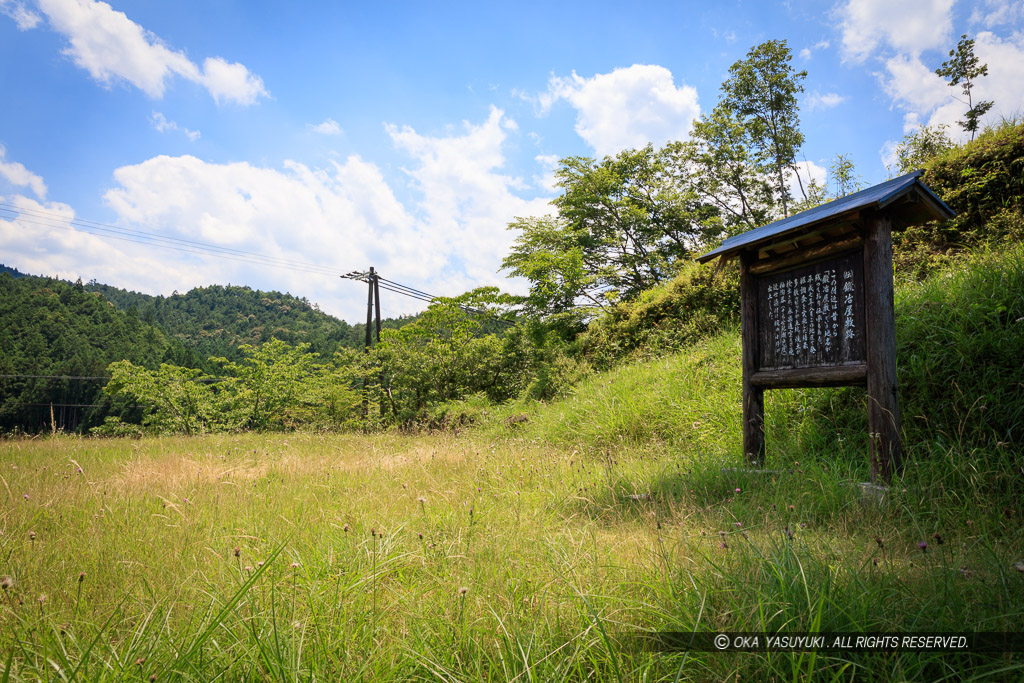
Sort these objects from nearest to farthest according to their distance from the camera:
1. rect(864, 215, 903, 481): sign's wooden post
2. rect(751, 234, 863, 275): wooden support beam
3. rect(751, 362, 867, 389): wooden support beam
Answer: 1. rect(864, 215, 903, 481): sign's wooden post
2. rect(751, 362, 867, 389): wooden support beam
3. rect(751, 234, 863, 275): wooden support beam

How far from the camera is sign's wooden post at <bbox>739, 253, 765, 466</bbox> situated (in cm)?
448

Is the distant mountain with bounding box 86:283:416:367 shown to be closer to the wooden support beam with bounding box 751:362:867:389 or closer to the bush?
the bush

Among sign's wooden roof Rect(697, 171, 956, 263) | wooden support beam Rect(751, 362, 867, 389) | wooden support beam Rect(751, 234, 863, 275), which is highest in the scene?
sign's wooden roof Rect(697, 171, 956, 263)

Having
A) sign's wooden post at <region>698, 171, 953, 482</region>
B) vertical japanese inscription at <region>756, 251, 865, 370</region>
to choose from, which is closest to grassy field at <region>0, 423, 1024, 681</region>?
sign's wooden post at <region>698, 171, 953, 482</region>

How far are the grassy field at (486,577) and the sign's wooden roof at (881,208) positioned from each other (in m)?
2.03

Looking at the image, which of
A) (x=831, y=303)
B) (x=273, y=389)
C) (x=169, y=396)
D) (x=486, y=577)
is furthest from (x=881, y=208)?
(x=169, y=396)

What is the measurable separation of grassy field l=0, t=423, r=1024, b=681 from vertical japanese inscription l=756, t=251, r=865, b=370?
102cm

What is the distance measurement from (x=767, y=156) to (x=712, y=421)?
17.5 metres

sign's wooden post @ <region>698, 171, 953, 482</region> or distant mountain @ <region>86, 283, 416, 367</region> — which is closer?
sign's wooden post @ <region>698, 171, 953, 482</region>

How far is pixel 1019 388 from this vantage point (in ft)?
12.4

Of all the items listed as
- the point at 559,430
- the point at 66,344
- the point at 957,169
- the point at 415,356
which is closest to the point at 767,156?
the point at 957,169

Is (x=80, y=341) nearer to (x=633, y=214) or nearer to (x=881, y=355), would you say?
(x=633, y=214)

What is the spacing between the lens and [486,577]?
2225mm

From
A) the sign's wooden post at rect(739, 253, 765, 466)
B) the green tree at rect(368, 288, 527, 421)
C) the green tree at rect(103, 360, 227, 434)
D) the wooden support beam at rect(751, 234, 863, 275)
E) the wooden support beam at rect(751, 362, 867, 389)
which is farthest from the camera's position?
the green tree at rect(103, 360, 227, 434)
